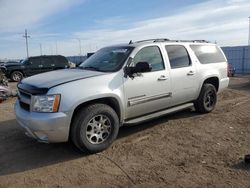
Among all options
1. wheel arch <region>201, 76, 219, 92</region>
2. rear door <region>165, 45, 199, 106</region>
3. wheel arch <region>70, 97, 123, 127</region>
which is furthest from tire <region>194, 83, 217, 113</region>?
wheel arch <region>70, 97, 123, 127</region>

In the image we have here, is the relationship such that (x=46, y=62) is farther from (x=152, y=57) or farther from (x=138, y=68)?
(x=138, y=68)

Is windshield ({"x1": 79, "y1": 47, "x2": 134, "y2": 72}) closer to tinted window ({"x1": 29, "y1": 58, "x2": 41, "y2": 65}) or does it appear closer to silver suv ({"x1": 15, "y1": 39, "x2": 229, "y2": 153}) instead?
silver suv ({"x1": 15, "y1": 39, "x2": 229, "y2": 153})

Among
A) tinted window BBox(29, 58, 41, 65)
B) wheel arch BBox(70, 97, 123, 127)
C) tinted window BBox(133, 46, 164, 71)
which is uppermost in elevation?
tinted window BBox(133, 46, 164, 71)

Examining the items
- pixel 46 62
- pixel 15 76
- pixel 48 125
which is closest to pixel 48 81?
pixel 48 125

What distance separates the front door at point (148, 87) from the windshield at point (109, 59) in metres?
0.22

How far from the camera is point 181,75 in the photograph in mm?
6180

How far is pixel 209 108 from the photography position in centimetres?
725

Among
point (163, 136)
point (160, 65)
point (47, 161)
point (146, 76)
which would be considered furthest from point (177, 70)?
point (47, 161)

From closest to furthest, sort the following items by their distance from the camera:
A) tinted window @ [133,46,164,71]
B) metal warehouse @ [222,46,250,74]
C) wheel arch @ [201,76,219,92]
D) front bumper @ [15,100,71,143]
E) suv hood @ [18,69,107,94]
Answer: front bumper @ [15,100,71,143] < suv hood @ [18,69,107,94] < tinted window @ [133,46,164,71] < wheel arch @ [201,76,219,92] < metal warehouse @ [222,46,250,74]

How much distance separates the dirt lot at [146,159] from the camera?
151 inches

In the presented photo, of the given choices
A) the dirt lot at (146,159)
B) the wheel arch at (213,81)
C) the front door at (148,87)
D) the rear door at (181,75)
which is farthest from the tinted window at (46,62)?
the front door at (148,87)

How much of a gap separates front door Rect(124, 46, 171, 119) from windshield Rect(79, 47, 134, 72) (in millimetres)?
220

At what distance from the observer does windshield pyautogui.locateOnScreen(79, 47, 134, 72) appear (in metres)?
5.25

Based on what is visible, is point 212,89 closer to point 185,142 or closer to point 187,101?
point 187,101
